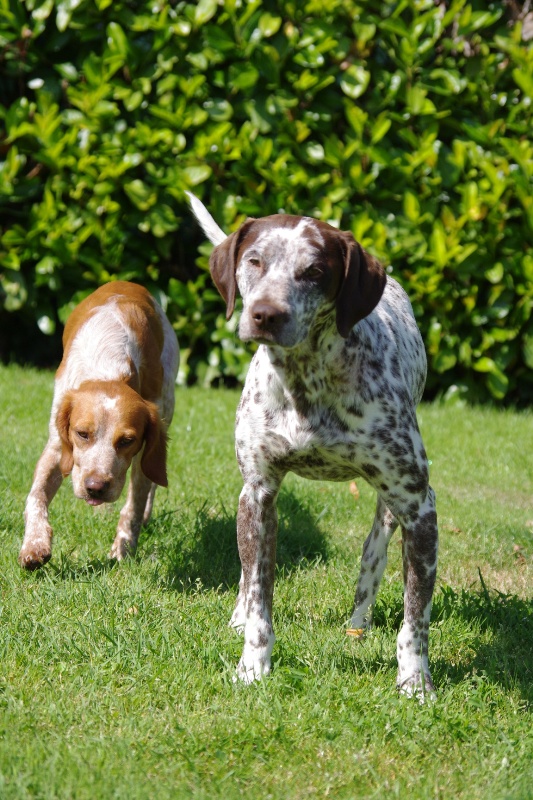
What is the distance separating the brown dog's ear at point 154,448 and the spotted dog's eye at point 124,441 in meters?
0.16

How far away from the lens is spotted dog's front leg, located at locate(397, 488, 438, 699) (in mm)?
3641

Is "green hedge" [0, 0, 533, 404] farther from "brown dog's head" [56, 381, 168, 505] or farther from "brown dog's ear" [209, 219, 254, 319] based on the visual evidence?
"brown dog's ear" [209, 219, 254, 319]

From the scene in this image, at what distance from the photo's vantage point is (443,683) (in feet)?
12.2

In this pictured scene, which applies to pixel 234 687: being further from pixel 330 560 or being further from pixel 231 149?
pixel 231 149

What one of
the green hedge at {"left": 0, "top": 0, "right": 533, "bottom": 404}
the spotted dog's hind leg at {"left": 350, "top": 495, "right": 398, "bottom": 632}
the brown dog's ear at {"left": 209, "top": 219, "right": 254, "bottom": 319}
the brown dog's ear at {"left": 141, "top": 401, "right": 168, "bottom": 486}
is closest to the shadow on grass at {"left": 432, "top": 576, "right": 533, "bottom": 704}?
the spotted dog's hind leg at {"left": 350, "top": 495, "right": 398, "bottom": 632}

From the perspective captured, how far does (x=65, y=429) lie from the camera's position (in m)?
4.34

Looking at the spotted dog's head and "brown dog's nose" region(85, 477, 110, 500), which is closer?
the spotted dog's head

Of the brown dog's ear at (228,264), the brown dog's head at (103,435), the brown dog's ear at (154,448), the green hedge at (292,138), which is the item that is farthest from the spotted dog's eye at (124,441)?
the green hedge at (292,138)

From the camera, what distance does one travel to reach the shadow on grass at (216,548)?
468cm

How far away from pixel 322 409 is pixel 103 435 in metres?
1.00

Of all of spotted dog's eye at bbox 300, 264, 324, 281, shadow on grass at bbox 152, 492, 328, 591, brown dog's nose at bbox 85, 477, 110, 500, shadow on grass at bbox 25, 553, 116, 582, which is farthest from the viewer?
shadow on grass at bbox 152, 492, 328, 591

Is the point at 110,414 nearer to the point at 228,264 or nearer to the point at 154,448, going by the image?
the point at 154,448

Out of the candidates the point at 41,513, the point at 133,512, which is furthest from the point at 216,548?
the point at 41,513

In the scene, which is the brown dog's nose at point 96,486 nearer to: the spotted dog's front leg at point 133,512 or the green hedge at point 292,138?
the spotted dog's front leg at point 133,512
